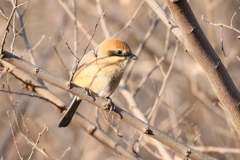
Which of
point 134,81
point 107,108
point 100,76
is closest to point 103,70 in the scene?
point 100,76

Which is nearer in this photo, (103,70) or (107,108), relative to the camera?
(107,108)

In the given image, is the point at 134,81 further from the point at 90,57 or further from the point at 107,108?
the point at 107,108

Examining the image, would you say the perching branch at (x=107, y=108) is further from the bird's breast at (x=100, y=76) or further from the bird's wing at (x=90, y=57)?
the bird's wing at (x=90, y=57)

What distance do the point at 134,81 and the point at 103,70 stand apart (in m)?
3.58

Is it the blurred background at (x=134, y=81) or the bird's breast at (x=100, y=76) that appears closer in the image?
the bird's breast at (x=100, y=76)

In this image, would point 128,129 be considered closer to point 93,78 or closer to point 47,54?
point 47,54

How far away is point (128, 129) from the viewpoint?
6.76m

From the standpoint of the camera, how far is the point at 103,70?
12.3ft

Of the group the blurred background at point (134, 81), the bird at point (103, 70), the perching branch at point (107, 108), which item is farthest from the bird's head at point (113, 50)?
the blurred background at point (134, 81)

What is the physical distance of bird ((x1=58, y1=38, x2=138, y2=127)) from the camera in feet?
12.2

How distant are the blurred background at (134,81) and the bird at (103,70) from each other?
1.21 m

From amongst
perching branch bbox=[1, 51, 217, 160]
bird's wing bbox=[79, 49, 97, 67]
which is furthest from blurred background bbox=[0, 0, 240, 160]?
perching branch bbox=[1, 51, 217, 160]

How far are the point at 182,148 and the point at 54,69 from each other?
5.74m

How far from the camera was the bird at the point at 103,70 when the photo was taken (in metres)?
3.73
